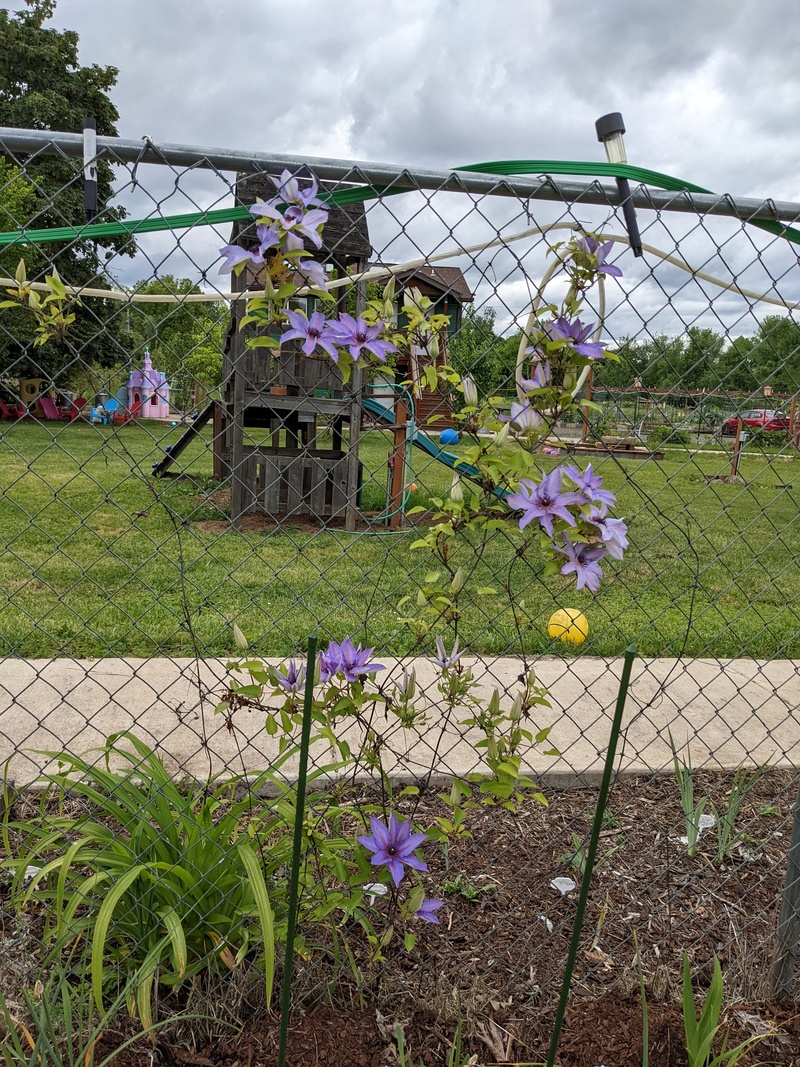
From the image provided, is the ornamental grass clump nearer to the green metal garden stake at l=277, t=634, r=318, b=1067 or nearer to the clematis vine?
the green metal garden stake at l=277, t=634, r=318, b=1067

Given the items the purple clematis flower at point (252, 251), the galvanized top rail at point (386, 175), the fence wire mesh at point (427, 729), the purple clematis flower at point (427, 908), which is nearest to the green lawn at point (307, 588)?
the fence wire mesh at point (427, 729)

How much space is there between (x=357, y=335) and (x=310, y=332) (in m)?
0.09

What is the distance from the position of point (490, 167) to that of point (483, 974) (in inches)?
65.6

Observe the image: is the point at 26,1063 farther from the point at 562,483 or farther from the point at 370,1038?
the point at 562,483

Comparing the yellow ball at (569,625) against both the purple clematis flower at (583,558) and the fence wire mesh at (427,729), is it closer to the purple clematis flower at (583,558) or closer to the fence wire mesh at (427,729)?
the fence wire mesh at (427,729)

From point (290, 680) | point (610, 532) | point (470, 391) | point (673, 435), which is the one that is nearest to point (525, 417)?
point (470, 391)

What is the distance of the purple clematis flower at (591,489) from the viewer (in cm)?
132

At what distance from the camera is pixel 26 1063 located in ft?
4.07

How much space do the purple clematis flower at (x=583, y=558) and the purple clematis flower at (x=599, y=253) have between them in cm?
48

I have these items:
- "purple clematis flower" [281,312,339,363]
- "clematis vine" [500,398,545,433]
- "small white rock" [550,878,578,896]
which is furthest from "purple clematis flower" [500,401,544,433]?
"small white rock" [550,878,578,896]

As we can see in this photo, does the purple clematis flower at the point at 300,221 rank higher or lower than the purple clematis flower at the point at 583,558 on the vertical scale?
higher

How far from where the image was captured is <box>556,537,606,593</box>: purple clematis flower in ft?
4.39

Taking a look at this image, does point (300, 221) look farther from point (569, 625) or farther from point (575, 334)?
point (569, 625)

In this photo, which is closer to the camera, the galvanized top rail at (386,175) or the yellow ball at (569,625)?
the galvanized top rail at (386,175)
